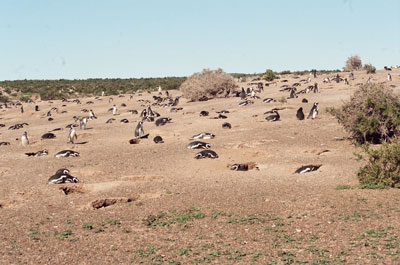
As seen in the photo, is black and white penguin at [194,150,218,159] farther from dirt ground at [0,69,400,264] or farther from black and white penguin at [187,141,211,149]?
black and white penguin at [187,141,211,149]

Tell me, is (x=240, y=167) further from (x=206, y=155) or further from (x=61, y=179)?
(x=61, y=179)

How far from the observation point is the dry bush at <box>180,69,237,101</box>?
41.6 metres

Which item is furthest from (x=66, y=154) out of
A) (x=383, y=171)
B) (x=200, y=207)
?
(x=383, y=171)

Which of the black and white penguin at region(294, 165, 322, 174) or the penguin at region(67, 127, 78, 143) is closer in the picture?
the black and white penguin at region(294, 165, 322, 174)

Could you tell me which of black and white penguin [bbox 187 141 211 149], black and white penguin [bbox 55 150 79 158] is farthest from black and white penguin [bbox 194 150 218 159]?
black and white penguin [bbox 55 150 79 158]

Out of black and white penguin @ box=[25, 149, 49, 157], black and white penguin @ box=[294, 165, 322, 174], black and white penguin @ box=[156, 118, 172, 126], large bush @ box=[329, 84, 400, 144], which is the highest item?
large bush @ box=[329, 84, 400, 144]

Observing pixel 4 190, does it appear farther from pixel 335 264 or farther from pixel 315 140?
pixel 315 140

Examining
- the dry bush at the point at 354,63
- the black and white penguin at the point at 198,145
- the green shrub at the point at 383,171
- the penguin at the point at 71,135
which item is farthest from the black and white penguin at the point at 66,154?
the dry bush at the point at 354,63

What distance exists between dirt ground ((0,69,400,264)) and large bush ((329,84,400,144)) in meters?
0.95

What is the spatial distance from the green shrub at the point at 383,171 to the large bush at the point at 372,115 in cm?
578

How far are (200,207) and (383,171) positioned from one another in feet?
14.8

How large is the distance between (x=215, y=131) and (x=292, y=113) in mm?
6043

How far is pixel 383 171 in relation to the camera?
1174 cm

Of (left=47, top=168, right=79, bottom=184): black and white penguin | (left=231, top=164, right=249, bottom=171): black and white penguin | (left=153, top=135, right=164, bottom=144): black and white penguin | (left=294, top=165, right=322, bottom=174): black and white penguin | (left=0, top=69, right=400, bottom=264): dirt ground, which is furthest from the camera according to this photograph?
(left=153, top=135, right=164, bottom=144): black and white penguin
